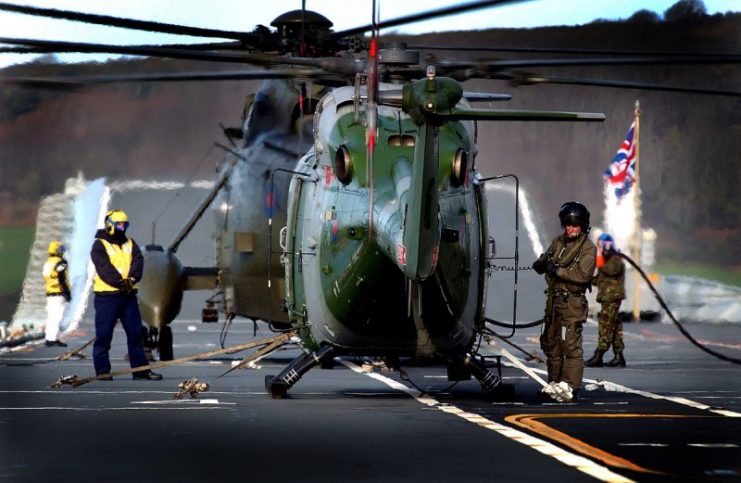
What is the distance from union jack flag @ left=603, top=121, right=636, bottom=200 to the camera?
156ft

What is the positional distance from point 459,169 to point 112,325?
655 cm

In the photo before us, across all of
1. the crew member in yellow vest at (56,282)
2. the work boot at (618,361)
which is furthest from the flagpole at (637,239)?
the work boot at (618,361)

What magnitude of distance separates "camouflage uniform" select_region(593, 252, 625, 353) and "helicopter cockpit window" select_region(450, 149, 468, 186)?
10.6 m

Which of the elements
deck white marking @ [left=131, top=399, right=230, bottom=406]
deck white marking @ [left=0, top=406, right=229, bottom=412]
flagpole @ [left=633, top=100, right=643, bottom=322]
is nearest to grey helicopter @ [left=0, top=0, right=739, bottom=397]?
deck white marking @ [left=131, top=399, right=230, bottom=406]

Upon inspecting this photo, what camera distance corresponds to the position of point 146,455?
1412 cm

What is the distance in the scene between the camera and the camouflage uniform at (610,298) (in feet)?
99.0

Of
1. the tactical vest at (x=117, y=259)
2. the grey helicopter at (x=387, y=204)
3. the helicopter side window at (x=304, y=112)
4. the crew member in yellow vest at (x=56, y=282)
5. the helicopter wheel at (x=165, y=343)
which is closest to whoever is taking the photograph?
the grey helicopter at (x=387, y=204)

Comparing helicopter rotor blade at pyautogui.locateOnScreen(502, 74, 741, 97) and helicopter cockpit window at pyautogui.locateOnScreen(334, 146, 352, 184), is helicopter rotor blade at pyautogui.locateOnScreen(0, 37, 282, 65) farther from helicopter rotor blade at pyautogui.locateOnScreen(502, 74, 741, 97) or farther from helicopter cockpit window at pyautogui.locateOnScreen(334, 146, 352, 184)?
helicopter rotor blade at pyautogui.locateOnScreen(502, 74, 741, 97)

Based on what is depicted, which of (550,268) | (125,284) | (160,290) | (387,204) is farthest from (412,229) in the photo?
(160,290)

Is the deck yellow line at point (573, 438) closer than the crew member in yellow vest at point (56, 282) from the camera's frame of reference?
Yes

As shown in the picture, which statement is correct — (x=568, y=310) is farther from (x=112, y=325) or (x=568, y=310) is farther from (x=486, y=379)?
(x=112, y=325)

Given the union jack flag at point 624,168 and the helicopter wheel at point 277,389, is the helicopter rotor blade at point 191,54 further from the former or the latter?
the union jack flag at point 624,168

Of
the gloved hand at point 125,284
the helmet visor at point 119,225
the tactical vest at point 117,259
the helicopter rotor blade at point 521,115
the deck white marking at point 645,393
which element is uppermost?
the helicopter rotor blade at point 521,115

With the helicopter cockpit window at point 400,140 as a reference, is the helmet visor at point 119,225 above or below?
below
